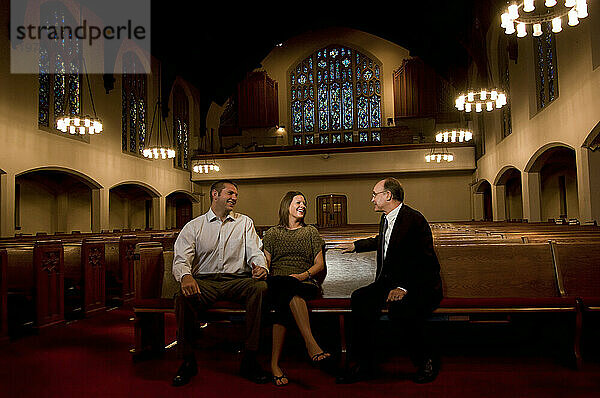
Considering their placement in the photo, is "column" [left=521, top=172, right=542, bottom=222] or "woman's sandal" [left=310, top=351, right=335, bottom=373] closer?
"woman's sandal" [left=310, top=351, right=335, bottom=373]

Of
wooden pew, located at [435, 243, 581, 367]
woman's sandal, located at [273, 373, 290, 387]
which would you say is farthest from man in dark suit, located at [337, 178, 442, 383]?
wooden pew, located at [435, 243, 581, 367]

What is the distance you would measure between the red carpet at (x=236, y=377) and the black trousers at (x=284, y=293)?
13.4 inches

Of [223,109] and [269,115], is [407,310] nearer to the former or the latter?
[269,115]

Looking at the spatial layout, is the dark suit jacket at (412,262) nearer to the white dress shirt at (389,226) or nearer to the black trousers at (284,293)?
the white dress shirt at (389,226)

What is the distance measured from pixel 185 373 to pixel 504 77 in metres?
11.9

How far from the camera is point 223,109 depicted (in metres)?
19.9


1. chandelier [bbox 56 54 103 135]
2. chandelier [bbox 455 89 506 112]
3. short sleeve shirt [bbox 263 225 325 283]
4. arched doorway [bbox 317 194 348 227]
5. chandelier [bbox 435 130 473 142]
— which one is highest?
chandelier [bbox 455 89 506 112]

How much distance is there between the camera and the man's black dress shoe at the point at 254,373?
272 centimetres

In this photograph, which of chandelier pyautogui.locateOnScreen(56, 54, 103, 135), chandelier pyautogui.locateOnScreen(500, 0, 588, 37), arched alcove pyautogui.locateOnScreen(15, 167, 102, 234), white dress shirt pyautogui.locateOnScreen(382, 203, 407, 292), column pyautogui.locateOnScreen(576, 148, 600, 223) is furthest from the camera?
arched alcove pyautogui.locateOnScreen(15, 167, 102, 234)

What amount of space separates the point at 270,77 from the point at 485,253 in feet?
55.1

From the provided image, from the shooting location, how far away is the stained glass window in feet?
29.0

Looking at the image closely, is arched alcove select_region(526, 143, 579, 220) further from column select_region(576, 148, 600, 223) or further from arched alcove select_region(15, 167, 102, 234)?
arched alcove select_region(15, 167, 102, 234)

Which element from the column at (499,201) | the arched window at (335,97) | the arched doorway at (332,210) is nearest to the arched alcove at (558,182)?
the column at (499,201)

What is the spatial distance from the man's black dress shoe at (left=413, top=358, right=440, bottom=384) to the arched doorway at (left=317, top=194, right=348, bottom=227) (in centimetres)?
1442
